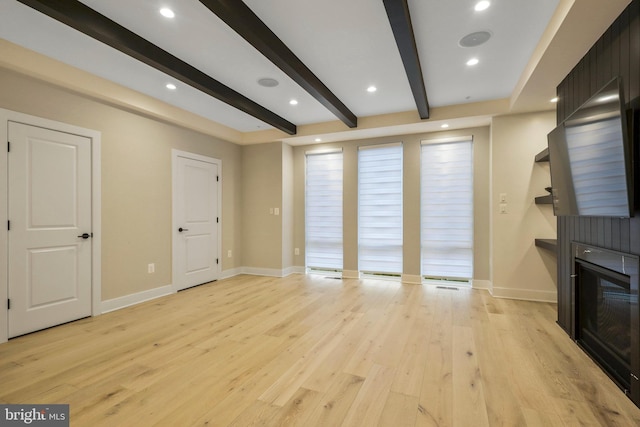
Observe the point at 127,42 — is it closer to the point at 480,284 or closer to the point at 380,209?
the point at 380,209

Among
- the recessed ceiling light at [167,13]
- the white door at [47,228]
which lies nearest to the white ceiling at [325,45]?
the recessed ceiling light at [167,13]

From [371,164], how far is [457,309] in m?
2.79

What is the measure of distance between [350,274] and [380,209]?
52.7 inches

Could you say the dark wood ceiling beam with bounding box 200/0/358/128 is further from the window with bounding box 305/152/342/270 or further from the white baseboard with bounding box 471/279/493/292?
the white baseboard with bounding box 471/279/493/292

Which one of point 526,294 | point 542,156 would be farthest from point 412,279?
point 542,156

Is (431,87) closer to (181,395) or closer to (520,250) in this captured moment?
(520,250)

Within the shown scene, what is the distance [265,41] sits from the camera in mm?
2398

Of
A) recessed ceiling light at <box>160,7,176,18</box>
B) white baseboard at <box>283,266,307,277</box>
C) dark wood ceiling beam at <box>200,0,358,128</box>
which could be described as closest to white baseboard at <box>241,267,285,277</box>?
white baseboard at <box>283,266,307,277</box>

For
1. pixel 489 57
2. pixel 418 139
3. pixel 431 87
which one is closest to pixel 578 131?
pixel 489 57

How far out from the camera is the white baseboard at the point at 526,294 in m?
3.85

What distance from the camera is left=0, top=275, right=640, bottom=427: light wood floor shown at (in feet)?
5.56

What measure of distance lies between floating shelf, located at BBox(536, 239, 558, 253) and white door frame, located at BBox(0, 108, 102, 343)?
5426 millimetres

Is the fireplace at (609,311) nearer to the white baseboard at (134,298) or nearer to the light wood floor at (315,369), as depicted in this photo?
the light wood floor at (315,369)

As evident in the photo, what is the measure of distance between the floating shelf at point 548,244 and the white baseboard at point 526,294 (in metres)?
0.65
